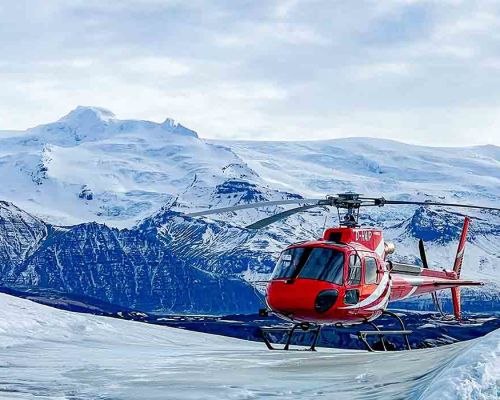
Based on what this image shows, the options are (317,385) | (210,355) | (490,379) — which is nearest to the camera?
(490,379)

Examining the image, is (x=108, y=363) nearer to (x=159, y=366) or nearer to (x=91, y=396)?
(x=159, y=366)

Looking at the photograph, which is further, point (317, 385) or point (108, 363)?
point (108, 363)

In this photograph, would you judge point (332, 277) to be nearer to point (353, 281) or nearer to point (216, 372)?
point (353, 281)

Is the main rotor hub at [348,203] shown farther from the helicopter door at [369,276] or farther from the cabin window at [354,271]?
the cabin window at [354,271]

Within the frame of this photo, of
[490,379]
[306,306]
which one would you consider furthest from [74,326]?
[490,379]

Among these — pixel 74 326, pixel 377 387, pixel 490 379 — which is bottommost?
pixel 74 326

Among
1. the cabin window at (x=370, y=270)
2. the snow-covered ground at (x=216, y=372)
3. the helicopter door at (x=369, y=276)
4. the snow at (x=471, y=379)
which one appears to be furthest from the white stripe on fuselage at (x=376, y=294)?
the snow at (x=471, y=379)

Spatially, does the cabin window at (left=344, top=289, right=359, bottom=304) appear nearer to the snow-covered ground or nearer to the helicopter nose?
the helicopter nose
